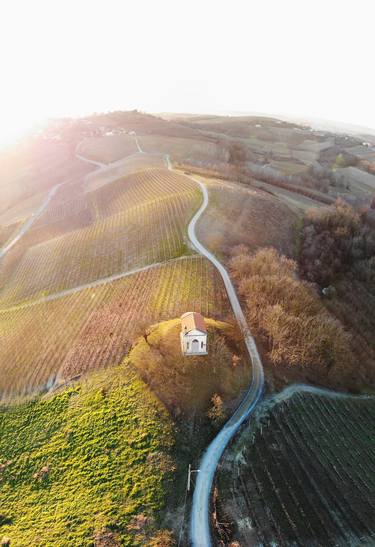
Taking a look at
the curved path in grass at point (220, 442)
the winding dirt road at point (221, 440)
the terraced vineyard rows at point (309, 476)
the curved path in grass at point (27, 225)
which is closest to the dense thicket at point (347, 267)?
the terraced vineyard rows at point (309, 476)

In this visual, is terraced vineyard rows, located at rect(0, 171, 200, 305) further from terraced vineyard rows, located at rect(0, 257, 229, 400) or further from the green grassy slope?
the green grassy slope

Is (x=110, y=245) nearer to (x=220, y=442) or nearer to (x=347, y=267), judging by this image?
(x=220, y=442)

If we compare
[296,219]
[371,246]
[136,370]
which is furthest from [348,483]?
[296,219]

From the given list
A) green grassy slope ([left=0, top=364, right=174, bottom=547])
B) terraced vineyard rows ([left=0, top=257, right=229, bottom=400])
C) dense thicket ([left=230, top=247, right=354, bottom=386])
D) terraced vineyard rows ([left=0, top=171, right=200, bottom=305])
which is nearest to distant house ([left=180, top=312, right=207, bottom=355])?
green grassy slope ([left=0, top=364, right=174, bottom=547])

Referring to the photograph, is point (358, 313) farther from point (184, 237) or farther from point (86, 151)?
point (86, 151)

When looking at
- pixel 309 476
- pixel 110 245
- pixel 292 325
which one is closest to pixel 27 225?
pixel 110 245

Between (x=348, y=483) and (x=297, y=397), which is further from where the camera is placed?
(x=297, y=397)
